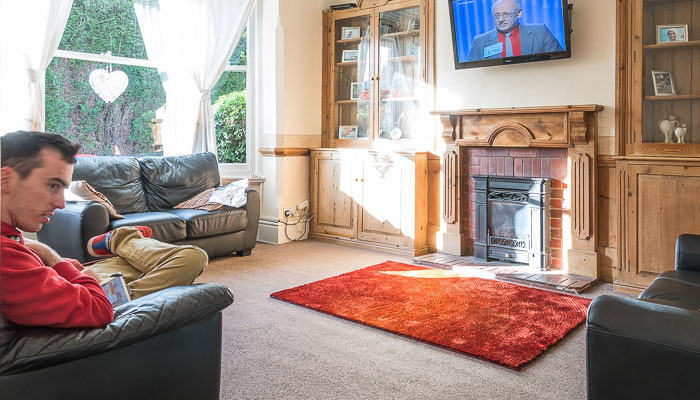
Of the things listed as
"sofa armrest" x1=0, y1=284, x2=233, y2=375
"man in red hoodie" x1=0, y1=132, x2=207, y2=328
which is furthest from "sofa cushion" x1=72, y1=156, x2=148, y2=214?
"man in red hoodie" x1=0, y1=132, x2=207, y2=328

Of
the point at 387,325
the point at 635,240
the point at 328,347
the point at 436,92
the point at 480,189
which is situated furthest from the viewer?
the point at 436,92

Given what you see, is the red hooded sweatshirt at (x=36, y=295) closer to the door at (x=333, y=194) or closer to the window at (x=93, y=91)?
the window at (x=93, y=91)

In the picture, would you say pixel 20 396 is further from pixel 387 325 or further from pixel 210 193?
pixel 210 193

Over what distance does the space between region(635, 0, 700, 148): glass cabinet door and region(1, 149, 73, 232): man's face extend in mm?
3819

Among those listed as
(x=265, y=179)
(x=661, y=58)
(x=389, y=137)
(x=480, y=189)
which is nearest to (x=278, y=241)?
(x=265, y=179)

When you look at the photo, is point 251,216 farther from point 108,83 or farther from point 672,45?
point 672,45

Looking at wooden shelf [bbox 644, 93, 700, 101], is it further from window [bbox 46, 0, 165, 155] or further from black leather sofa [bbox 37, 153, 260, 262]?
window [bbox 46, 0, 165, 155]

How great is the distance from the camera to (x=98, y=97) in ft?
17.3

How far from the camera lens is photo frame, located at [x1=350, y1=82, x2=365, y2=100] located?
5.93 m

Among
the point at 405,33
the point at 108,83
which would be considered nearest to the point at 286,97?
the point at 405,33

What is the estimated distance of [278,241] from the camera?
19.2 ft

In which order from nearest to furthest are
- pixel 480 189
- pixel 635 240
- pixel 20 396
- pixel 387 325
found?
pixel 20 396 → pixel 387 325 → pixel 635 240 → pixel 480 189

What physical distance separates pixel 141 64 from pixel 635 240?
446 cm

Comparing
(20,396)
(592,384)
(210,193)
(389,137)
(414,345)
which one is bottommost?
(414,345)
